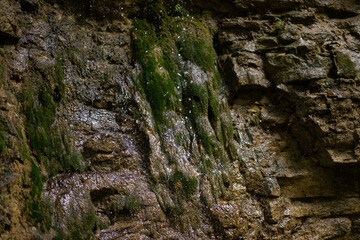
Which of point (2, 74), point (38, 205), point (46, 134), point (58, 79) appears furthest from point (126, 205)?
point (2, 74)

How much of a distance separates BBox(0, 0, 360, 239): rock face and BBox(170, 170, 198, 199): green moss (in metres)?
0.02

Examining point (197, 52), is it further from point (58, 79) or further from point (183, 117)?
point (58, 79)

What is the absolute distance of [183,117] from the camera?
4309 mm

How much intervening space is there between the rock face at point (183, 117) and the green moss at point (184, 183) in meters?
0.02

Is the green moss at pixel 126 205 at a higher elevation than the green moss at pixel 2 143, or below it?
below

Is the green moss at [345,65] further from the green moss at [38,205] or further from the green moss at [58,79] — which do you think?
the green moss at [38,205]

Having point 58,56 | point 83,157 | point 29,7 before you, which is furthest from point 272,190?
point 29,7

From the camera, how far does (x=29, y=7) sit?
137 inches

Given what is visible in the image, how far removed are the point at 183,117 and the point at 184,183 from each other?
103 centimetres

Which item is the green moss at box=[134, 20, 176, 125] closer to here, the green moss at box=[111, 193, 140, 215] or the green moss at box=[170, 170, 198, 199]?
the green moss at box=[170, 170, 198, 199]

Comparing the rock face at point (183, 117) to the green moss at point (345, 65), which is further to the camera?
the green moss at point (345, 65)

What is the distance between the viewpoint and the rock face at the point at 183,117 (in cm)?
306

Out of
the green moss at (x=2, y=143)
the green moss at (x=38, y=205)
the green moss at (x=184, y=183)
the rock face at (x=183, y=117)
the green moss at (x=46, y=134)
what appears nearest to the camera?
the green moss at (x=2, y=143)

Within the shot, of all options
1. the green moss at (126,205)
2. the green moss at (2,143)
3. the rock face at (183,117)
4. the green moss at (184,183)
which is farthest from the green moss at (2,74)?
the green moss at (184,183)
